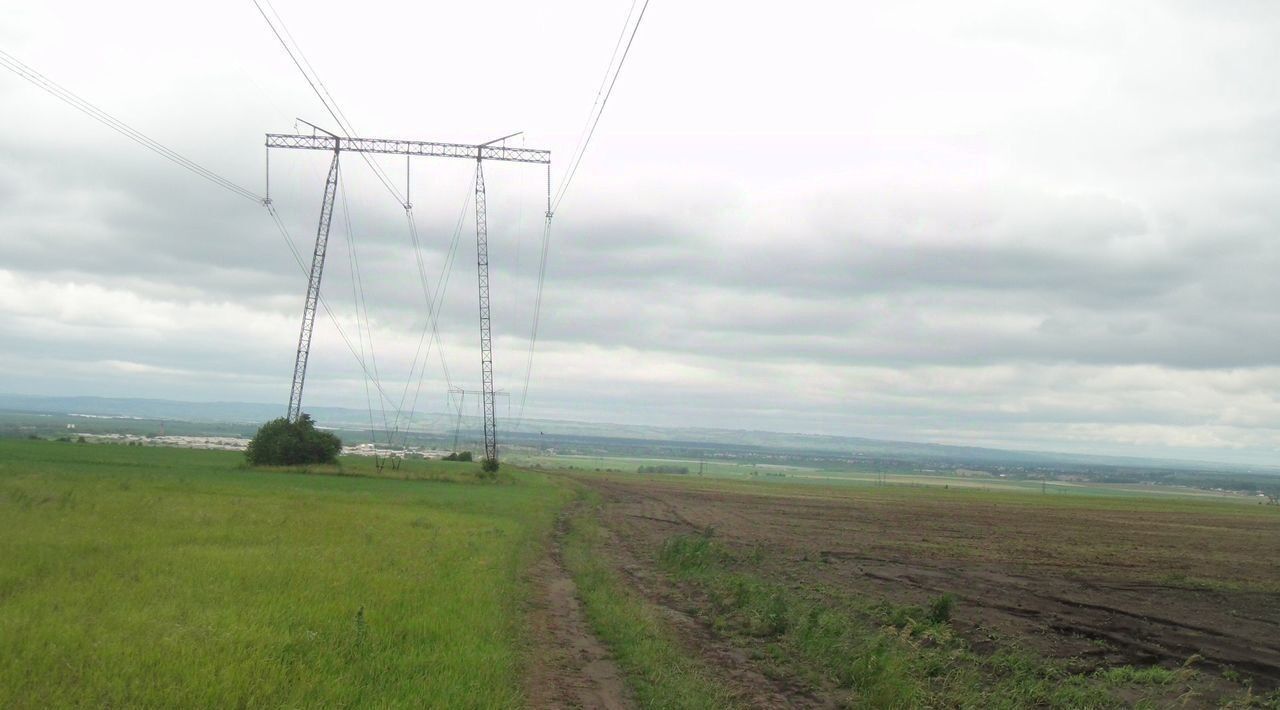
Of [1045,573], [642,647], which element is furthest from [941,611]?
[1045,573]

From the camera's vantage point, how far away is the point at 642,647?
15.5 meters

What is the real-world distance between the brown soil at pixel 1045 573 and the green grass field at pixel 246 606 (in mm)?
4945

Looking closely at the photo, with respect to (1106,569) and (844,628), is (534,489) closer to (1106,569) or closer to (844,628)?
(1106,569)

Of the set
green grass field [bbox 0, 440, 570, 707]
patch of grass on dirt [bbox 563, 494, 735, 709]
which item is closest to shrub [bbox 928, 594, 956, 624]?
patch of grass on dirt [bbox 563, 494, 735, 709]

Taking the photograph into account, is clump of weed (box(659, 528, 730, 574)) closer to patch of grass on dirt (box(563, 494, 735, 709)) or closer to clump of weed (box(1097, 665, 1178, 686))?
patch of grass on dirt (box(563, 494, 735, 709))

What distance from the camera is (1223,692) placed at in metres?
14.5

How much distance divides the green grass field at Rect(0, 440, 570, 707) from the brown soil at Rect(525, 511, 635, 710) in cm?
39

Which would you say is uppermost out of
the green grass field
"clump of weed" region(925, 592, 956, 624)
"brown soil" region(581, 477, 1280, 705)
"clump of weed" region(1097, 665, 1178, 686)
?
the green grass field

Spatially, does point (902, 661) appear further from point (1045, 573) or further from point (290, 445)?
point (290, 445)

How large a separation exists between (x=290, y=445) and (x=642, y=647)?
70.9 metres

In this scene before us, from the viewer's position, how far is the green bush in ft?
259

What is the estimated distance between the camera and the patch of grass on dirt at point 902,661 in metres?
13.6

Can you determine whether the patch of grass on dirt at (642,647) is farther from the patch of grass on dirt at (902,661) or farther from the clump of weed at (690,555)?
the clump of weed at (690,555)

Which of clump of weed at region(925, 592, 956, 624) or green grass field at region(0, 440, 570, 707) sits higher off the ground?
green grass field at region(0, 440, 570, 707)
